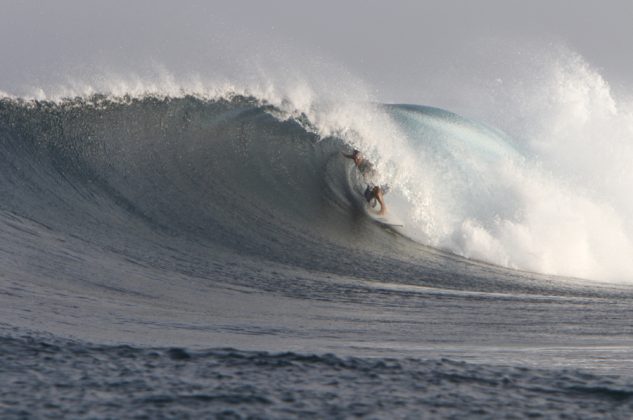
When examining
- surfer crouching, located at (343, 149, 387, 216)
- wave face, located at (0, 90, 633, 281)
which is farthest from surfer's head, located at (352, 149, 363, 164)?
wave face, located at (0, 90, 633, 281)

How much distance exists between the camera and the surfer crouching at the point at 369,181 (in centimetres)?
1391

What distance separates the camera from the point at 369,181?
574 inches

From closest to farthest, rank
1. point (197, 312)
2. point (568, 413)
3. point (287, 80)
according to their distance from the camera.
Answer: point (568, 413) → point (197, 312) → point (287, 80)

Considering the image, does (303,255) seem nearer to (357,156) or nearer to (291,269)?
(291,269)

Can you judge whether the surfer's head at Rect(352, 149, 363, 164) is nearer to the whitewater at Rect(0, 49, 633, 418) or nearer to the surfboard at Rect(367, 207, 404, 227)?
the whitewater at Rect(0, 49, 633, 418)

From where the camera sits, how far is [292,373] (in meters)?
4.73

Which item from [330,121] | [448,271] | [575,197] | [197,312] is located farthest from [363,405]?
[575,197]

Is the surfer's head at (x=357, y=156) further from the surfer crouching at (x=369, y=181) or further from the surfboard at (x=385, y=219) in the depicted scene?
the surfboard at (x=385, y=219)

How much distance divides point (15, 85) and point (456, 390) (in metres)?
12.8

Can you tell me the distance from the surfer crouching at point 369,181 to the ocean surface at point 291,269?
161 millimetres

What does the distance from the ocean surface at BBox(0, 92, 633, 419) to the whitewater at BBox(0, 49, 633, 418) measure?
3 cm

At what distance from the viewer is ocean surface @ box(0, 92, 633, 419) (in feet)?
14.6

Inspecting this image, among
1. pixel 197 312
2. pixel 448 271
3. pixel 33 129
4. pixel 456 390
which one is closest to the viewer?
pixel 456 390

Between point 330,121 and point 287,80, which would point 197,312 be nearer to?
point 330,121
